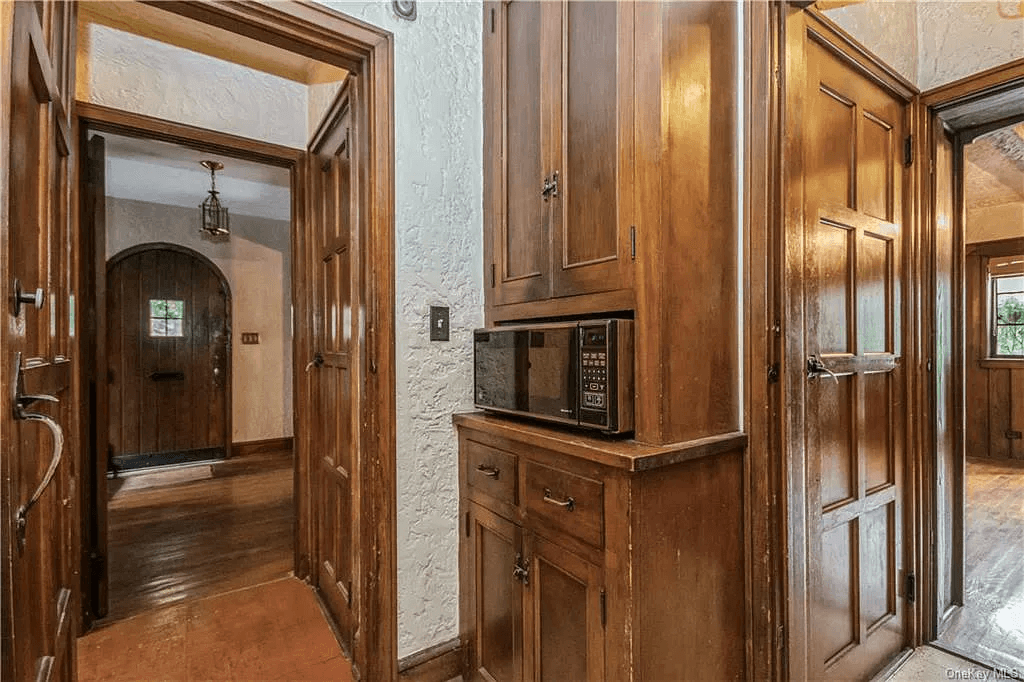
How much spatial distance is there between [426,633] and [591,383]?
42.3 inches

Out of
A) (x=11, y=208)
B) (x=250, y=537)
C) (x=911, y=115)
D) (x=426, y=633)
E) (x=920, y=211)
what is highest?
(x=911, y=115)

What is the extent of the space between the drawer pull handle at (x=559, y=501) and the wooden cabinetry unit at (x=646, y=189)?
232 millimetres

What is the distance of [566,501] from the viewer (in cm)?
124

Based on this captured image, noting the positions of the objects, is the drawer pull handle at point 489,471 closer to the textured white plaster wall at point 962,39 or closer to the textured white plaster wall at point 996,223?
the textured white plaster wall at point 962,39

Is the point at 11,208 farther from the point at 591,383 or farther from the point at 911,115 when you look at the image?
the point at 911,115

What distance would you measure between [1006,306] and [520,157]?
581 cm

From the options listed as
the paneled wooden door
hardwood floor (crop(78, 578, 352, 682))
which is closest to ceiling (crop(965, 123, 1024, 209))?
the paneled wooden door

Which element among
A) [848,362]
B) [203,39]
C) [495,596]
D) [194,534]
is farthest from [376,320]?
[194,534]

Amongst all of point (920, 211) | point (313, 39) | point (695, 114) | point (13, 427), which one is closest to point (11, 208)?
point (13, 427)

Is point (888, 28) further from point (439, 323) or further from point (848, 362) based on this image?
point (439, 323)

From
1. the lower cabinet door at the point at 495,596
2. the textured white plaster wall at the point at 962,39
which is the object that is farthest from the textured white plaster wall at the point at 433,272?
the textured white plaster wall at the point at 962,39

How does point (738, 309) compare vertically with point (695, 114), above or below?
below

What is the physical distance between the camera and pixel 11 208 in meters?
0.75

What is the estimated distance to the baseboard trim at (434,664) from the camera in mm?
1616
